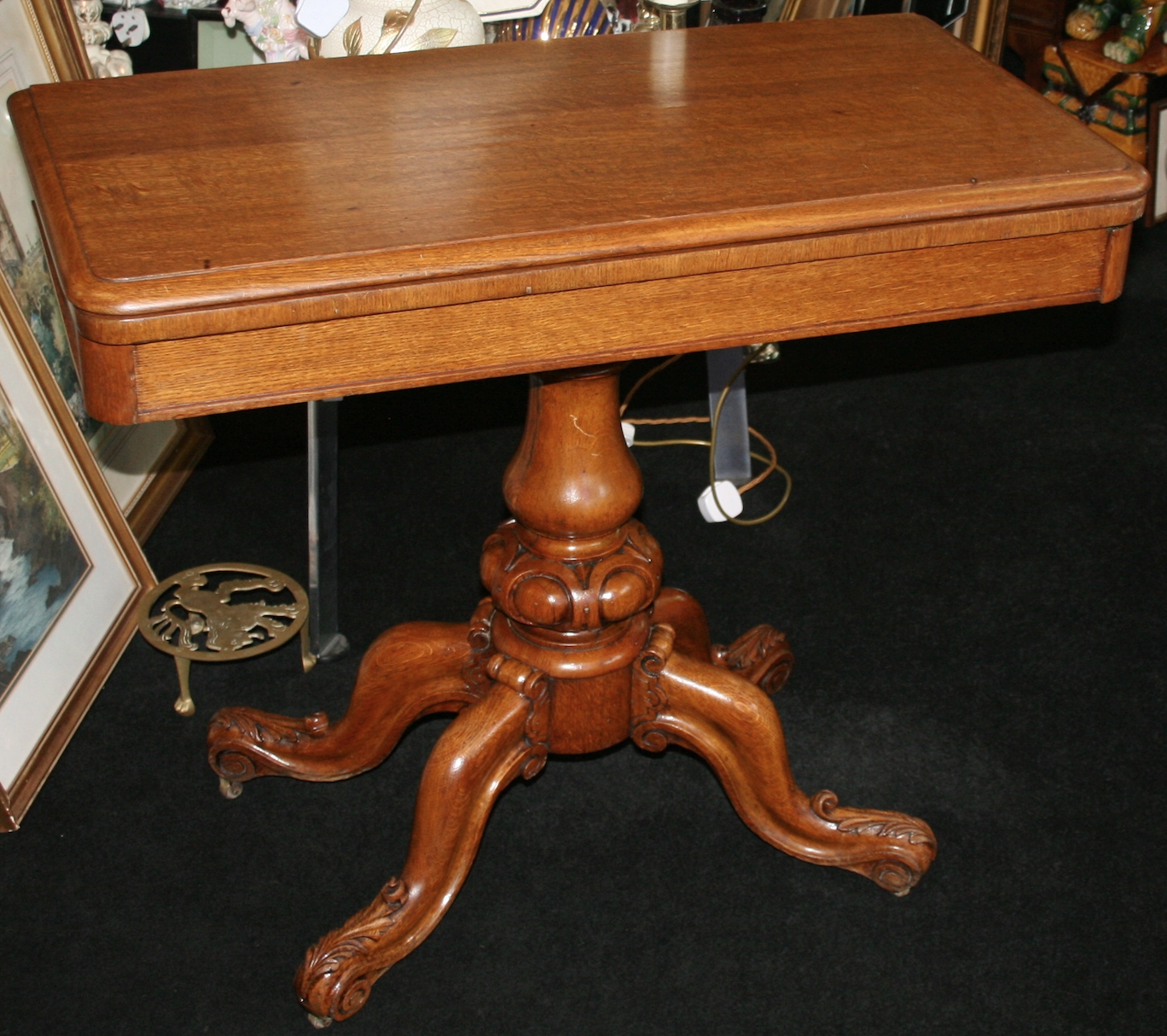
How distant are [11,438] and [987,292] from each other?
1009 mm

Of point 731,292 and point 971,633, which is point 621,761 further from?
point 731,292

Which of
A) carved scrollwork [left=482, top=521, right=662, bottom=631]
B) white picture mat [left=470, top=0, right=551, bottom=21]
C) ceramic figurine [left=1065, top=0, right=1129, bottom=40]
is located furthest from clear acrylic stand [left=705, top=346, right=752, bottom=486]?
ceramic figurine [left=1065, top=0, right=1129, bottom=40]

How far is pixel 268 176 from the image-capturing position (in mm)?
858

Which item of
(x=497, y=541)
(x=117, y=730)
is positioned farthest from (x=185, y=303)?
(x=117, y=730)

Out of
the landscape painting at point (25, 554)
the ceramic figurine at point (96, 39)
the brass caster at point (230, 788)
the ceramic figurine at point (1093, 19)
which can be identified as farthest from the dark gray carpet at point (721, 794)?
the ceramic figurine at point (1093, 19)

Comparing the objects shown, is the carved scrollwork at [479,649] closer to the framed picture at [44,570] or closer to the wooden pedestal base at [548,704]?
the wooden pedestal base at [548,704]

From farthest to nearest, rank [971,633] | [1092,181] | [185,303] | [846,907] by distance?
[971,633] < [846,907] < [1092,181] < [185,303]

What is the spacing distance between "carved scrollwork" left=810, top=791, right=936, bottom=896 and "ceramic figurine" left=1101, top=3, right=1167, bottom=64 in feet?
5.97

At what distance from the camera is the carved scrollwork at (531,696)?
3.83 feet

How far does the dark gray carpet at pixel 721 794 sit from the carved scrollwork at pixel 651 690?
0.53 ft

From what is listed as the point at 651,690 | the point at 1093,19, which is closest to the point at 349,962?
the point at 651,690

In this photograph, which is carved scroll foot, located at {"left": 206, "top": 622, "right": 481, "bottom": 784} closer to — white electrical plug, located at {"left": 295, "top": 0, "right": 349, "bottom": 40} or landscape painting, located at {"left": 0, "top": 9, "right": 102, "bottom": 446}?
landscape painting, located at {"left": 0, "top": 9, "right": 102, "bottom": 446}

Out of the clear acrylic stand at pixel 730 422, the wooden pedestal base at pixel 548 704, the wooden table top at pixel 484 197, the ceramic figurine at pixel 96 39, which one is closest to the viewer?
the wooden table top at pixel 484 197

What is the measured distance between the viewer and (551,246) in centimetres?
78
